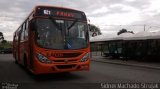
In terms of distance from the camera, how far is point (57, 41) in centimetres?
1119

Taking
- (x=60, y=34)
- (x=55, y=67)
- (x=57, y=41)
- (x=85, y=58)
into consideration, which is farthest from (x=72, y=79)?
(x=60, y=34)

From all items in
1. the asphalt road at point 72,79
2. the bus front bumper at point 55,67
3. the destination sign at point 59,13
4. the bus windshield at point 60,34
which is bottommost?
the asphalt road at point 72,79

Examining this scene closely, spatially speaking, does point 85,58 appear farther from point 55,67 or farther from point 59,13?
point 59,13

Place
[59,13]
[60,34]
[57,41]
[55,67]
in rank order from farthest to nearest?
1. [59,13]
2. [60,34]
3. [57,41]
4. [55,67]

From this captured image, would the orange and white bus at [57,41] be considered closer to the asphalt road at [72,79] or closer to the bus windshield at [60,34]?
the bus windshield at [60,34]

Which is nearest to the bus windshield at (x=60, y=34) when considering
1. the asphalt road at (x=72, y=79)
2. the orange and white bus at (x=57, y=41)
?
the orange and white bus at (x=57, y=41)

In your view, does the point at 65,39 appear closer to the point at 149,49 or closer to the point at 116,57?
the point at 149,49

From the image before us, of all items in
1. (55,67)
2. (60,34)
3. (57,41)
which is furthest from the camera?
(60,34)

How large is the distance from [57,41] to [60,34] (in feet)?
1.18

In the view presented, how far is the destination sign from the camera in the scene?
37.3 ft

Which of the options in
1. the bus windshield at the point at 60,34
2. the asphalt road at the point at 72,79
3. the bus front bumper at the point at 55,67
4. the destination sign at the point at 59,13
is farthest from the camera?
the destination sign at the point at 59,13

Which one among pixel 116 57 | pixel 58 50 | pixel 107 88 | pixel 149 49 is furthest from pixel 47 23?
pixel 116 57

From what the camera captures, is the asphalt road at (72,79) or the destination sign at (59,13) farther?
the destination sign at (59,13)

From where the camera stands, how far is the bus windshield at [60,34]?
11.0 m
